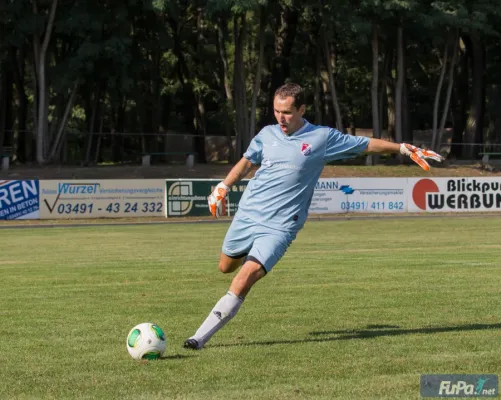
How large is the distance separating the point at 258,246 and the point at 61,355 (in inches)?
72.8

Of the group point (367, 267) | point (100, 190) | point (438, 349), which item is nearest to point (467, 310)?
point (438, 349)

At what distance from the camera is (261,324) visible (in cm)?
1009

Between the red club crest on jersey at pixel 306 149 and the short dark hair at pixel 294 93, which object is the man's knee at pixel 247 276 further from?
the short dark hair at pixel 294 93

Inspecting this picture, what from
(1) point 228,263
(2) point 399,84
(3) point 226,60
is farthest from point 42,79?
(1) point 228,263

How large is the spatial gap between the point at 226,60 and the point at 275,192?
4991 cm

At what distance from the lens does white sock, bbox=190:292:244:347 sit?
8586mm

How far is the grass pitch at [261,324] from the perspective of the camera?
7.13m

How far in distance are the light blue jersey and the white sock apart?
709mm

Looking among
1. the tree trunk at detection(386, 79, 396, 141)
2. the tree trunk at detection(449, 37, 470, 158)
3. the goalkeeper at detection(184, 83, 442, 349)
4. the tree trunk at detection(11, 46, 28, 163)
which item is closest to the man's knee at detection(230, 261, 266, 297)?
the goalkeeper at detection(184, 83, 442, 349)

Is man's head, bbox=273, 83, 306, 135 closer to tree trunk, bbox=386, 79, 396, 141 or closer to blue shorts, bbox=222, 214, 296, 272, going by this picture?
blue shorts, bbox=222, 214, 296, 272

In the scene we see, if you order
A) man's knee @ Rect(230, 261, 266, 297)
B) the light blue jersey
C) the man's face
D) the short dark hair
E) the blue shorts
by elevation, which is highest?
the short dark hair

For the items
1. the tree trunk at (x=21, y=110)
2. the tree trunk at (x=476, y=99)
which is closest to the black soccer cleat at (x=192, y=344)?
the tree trunk at (x=21, y=110)

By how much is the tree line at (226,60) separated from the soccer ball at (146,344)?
39.1m

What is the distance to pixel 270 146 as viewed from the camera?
8969 millimetres
